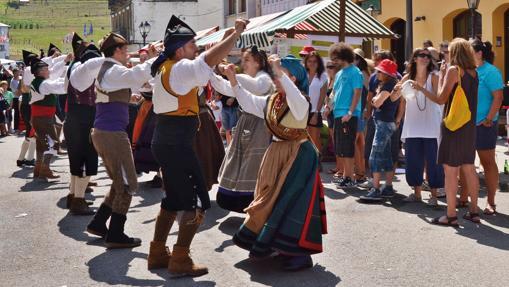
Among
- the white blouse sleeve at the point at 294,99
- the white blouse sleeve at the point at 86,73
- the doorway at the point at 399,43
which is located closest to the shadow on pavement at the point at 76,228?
the white blouse sleeve at the point at 86,73

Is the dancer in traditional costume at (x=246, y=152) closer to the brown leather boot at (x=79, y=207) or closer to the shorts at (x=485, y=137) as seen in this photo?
the brown leather boot at (x=79, y=207)

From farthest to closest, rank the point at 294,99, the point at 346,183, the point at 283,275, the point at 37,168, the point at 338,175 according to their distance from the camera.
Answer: the point at 37,168
the point at 338,175
the point at 346,183
the point at 283,275
the point at 294,99

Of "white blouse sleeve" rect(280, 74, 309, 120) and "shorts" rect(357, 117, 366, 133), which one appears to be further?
"shorts" rect(357, 117, 366, 133)

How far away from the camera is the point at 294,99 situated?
5.93 m

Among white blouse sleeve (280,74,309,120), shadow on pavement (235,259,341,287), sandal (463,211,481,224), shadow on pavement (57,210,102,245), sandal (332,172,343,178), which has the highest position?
white blouse sleeve (280,74,309,120)

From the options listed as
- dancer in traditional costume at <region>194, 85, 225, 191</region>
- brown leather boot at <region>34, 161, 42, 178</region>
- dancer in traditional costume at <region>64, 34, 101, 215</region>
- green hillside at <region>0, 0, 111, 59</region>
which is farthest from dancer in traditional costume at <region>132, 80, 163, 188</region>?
green hillside at <region>0, 0, 111, 59</region>

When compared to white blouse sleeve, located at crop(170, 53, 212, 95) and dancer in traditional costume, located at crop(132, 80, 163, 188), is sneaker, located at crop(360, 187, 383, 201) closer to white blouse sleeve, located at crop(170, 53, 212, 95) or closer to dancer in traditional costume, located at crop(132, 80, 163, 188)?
dancer in traditional costume, located at crop(132, 80, 163, 188)

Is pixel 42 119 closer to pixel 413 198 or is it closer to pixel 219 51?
pixel 413 198

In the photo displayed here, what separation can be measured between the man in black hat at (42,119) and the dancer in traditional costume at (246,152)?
4.29m

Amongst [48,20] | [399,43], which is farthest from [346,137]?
[48,20]

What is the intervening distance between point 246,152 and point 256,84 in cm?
75

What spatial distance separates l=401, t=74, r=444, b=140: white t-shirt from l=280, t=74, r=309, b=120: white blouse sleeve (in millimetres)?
3043

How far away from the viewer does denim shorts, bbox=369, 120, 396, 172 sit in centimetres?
923

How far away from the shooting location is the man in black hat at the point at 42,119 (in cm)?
1109
